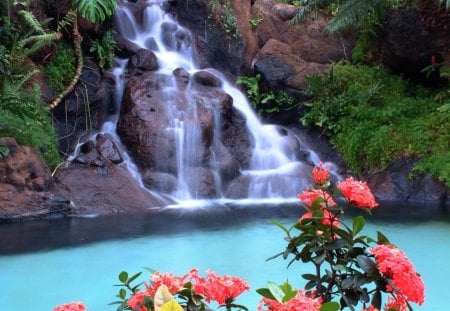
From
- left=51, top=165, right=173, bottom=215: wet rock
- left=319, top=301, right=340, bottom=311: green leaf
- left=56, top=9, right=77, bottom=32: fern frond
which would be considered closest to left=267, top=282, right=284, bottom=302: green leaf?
left=319, top=301, right=340, bottom=311: green leaf

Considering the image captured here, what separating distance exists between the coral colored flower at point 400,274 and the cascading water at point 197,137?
701 cm

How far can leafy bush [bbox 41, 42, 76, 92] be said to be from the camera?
31.1 feet

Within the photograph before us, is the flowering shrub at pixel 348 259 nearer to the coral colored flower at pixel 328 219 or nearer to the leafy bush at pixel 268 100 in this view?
the coral colored flower at pixel 328 219

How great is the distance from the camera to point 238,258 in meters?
5.03

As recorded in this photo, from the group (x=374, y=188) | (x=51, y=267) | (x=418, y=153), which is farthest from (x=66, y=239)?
(x=418, y=153)

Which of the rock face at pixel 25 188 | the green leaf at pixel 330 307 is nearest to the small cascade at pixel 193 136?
the rock face at pixel 25 188

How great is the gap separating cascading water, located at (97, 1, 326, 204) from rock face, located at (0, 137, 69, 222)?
190 centimetres

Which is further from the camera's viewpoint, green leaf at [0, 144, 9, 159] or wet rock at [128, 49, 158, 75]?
wet rock at [128, 49, 158, 75]

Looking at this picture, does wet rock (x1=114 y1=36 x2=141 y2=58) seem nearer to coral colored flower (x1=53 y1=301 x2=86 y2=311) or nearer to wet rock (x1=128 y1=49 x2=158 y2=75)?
wet rock (x1=128 y1=49 x2=158 y2=75)

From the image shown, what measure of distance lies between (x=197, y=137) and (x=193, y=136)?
77 millimetres

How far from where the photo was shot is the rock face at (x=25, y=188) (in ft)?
22.0

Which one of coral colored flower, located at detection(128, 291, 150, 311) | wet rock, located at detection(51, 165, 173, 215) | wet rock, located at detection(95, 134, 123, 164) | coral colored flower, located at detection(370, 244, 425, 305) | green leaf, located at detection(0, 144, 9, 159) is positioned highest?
wet rock, located at detection(95, 134, 123, 164)

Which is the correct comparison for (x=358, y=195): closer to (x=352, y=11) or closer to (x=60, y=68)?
(x=60, y=68)

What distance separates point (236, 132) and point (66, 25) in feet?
13.8
